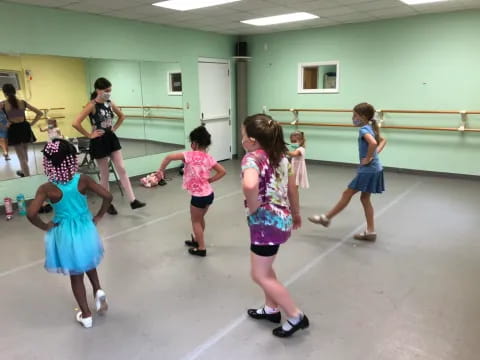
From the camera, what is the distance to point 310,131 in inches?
305

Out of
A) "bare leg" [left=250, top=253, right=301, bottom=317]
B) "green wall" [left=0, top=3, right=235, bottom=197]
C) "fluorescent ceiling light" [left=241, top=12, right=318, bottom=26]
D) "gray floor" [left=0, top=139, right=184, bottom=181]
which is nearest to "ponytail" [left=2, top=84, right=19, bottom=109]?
"green wall" [left=0, top=3, right=235, bottom=197]

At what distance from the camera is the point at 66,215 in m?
2.24

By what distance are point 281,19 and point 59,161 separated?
5.25m

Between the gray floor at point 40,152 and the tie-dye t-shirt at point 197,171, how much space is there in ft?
9.26

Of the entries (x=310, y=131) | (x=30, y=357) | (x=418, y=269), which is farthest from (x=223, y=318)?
(x=310, y=131)

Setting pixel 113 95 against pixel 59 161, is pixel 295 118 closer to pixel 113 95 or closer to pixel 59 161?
pixel 113 95

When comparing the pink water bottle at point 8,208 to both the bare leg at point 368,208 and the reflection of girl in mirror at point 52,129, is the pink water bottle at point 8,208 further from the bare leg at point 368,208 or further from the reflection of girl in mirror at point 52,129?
the bare leg at point 368,208

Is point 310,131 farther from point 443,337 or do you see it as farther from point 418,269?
point 443,337

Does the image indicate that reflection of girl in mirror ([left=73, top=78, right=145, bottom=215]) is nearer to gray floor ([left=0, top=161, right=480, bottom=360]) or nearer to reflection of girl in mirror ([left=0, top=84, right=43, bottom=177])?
gray floor ([left=0, top=161, right=480, bottom=360])

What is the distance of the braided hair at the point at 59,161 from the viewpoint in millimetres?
2166

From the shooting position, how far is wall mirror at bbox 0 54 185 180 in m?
5.04

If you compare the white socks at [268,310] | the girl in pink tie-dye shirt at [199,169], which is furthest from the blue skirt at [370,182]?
the white socks at [268,310]

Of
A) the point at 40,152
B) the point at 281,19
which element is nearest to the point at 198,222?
the point at 40,152

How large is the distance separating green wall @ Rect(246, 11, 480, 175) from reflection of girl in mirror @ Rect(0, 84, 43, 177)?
15.4 ft
